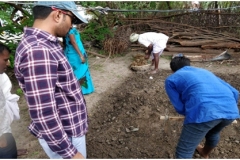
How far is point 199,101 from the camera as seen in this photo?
194 centimetres

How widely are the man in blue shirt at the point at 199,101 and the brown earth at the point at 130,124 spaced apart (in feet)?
2.64

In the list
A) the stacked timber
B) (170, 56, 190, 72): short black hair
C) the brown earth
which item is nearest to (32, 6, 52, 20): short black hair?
(170, 56, 190, 72): short black hair

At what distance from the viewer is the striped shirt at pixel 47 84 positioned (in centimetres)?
110

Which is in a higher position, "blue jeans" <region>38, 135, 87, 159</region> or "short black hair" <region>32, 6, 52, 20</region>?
A: "short black hair" <region>32, 6, 52, 20</region>

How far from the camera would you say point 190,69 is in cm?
208

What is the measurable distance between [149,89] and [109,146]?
6.06 ft

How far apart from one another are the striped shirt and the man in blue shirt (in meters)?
1.08

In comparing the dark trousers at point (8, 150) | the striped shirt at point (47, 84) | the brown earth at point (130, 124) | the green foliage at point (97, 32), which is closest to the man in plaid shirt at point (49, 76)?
the striped shirt at point (47, 84)

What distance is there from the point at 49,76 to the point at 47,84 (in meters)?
0.04

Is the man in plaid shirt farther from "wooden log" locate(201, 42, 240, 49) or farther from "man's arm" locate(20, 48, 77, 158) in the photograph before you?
"wooden log" locate(201, 42, 240, 49)

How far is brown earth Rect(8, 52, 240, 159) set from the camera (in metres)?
2.83

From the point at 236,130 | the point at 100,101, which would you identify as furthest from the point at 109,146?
the point at 236,130

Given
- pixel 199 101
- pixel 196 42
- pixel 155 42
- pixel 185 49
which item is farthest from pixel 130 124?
pixel 196 42

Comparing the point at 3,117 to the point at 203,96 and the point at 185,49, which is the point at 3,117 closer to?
the point at 203,96
